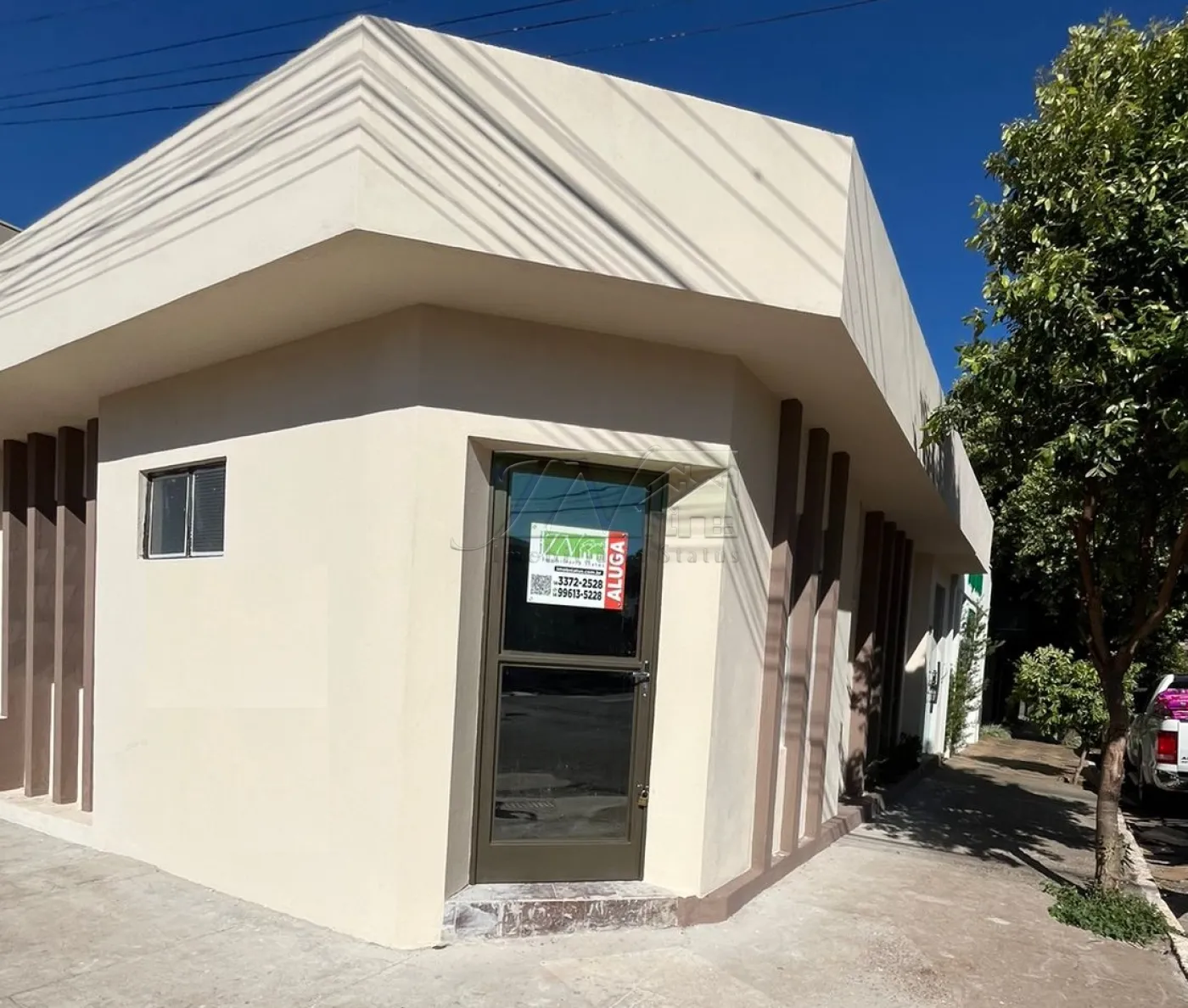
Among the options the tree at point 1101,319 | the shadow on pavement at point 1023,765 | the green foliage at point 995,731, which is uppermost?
the tree at point 1101,319

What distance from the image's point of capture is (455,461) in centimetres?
409

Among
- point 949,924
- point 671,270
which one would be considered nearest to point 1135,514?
point 949,924

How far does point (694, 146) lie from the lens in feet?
12.8

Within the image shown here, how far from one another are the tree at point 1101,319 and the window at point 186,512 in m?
4.73

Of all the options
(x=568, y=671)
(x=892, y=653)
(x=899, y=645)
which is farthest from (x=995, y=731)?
(x=568, y=671)

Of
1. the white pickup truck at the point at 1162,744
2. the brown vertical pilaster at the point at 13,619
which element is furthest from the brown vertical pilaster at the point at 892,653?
the brown vertical pilaster at the point at 13,619

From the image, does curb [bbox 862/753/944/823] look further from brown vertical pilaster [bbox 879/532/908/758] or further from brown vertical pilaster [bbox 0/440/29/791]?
brown vertical pilaster [bbox 0/440/29/791]

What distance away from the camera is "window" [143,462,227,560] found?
511 cm

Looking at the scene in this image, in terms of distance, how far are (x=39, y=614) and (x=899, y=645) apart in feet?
29.8

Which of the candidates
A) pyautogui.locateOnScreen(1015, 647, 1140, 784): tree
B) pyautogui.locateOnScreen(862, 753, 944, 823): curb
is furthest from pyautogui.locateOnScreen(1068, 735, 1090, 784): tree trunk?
pyautogui.locateOnScreen(862, 753, 944, 823): curb

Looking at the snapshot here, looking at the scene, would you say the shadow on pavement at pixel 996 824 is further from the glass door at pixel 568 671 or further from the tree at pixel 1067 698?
the glass door at pixel 568 671

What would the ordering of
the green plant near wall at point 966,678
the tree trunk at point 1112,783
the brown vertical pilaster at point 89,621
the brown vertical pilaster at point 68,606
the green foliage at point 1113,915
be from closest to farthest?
the green foliage at point 1113,915
the tree trunk at point 1112,783
the brown vertical pilaster at point 89,621
the brown vertical pilaster at point 68,606
the green plant near wall at point 966,678

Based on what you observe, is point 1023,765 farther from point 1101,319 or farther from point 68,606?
point 68,606

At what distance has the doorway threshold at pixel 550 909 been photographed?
409cm
